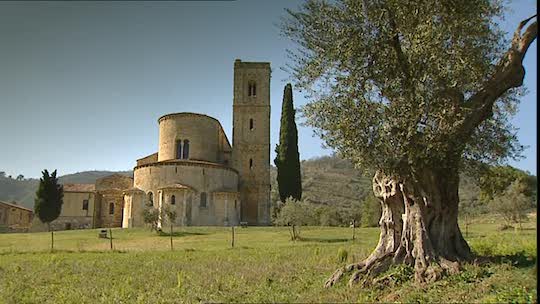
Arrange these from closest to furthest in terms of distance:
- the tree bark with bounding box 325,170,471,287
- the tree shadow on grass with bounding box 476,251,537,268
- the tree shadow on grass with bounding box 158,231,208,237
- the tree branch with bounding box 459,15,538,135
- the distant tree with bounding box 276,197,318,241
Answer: the tree branch with bounding box 459,15,538,135 < the tree shadow on grass with bounding box 476,251,537,268 < the tree bark with bounding box 325,170,471,287 < the distant tree with bounding box 276,197,318,241 < the tree shadow on grass with bounding box 158,231,208,237

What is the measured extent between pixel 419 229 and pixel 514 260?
254cm

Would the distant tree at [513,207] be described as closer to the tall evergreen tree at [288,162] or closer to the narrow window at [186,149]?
the tall evergreen tree at [288,162]

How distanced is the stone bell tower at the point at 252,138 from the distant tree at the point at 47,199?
77.5 ft

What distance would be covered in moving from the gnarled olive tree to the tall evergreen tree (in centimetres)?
4113

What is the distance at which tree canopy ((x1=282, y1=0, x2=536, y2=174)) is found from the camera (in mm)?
11328

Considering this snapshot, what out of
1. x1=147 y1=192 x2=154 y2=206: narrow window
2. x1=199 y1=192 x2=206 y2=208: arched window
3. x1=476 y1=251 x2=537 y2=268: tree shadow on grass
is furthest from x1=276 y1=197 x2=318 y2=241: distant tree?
x1=476 y1=251 x2=537 y2=268: tree shadow on grass

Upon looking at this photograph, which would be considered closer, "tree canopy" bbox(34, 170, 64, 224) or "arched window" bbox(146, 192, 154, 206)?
"arched window" bbox(146, 192, 154, 206)

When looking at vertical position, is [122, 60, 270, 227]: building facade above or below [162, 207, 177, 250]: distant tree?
above

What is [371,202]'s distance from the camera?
53938mm

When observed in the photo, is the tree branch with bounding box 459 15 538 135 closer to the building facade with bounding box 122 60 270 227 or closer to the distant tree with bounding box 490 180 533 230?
the distant tree with bounding box 490 180 533 230

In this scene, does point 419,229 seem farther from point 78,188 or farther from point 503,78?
point 78,188

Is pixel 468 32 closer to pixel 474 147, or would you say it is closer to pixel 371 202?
pixel 474 147

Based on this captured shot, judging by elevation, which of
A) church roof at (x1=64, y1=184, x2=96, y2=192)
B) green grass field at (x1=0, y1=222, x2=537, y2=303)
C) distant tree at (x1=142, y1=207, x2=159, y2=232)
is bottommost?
green grass field at (x1=0, y1=222, x2=537, y2=303)

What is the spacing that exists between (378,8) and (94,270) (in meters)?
12.9
